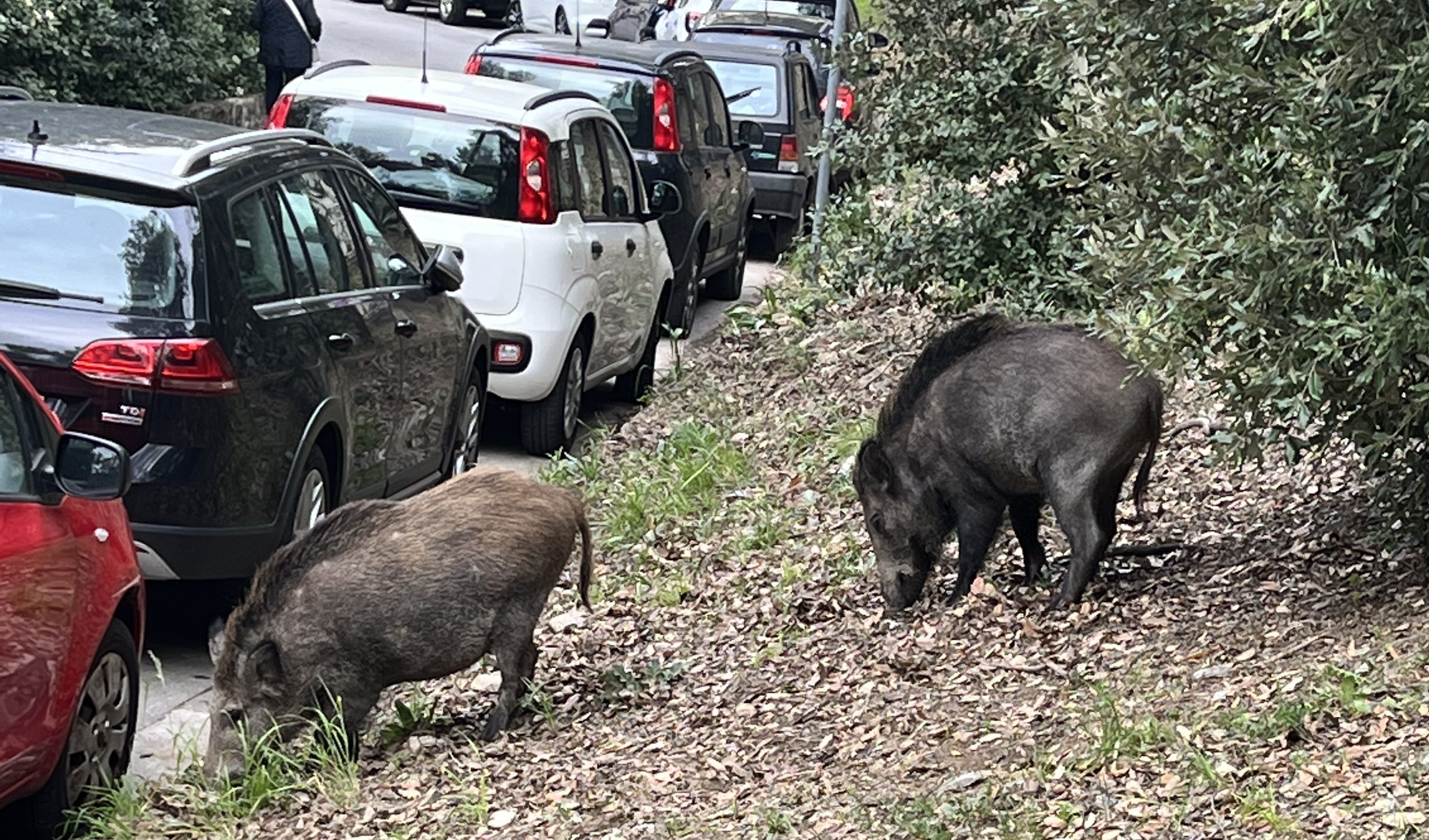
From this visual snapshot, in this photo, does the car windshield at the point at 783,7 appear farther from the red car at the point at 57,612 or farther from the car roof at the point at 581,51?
the red car at the point at 57,612

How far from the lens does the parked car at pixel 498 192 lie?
11352 millimetres

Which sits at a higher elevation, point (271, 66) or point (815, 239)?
point (271, 66)

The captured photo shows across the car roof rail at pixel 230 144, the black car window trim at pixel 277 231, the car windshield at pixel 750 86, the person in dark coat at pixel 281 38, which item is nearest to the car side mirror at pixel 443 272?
the car roof rail at pixel 230 144

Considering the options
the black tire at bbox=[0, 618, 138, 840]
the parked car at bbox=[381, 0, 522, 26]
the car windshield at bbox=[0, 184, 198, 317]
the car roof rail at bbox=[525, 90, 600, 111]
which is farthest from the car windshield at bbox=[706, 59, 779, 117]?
the parked car at bbox=[381, 0, 522, 26]

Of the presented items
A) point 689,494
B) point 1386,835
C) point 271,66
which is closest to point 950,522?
point 689,494

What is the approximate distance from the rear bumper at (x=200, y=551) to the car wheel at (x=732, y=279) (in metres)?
10.8

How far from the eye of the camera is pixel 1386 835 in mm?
5047

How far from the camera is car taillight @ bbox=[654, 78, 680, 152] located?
15422mm

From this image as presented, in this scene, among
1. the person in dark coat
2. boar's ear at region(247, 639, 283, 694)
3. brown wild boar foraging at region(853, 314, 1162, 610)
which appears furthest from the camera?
the person in dark coat

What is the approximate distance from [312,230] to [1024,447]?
315 centimetres

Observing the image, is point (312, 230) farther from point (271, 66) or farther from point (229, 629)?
point (271, 66)

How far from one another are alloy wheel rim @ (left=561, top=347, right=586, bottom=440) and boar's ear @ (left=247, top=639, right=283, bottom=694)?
5203 mm

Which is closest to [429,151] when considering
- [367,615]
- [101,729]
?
[367,615]

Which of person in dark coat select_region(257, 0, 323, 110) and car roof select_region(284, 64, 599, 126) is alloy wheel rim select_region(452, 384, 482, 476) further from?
person in dark coat select_region(257, 0, 323, 110)
